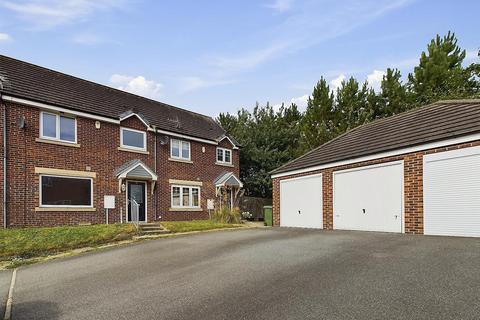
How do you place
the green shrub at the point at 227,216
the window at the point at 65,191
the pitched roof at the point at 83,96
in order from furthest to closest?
the green shrub at the point at 227,216
the pitched roof at the point at 83,96
the window at the point at 65,191

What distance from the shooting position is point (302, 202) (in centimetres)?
1848

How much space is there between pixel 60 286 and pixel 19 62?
47.9 feet

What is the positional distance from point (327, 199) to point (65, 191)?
11914mm

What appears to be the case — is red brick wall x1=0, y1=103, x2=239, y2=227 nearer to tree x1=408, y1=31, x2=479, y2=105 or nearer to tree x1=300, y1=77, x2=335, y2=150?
tree x1=300, y1=77, x2=335, y2=150

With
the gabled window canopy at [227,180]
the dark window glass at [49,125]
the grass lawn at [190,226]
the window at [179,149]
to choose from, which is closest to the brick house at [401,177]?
the grass lawn at [190,226]

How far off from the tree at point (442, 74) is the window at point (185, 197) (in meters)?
17.7

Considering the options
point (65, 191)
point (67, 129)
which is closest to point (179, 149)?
point (67, 129)

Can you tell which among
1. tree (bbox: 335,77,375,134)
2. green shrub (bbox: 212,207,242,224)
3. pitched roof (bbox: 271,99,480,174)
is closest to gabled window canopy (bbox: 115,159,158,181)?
green shrub (bbox: 212,207,242,224)

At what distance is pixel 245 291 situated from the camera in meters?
6.29

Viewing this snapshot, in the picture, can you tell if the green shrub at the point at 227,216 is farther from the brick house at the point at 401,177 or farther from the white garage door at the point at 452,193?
the white garage door at the point at 452,193

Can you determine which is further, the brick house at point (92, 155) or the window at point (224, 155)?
the window at point (224, 155)

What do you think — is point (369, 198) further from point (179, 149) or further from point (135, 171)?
point (179, 149)

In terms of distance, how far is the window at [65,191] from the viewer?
16547 mm

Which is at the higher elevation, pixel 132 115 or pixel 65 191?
pixel 132 115
